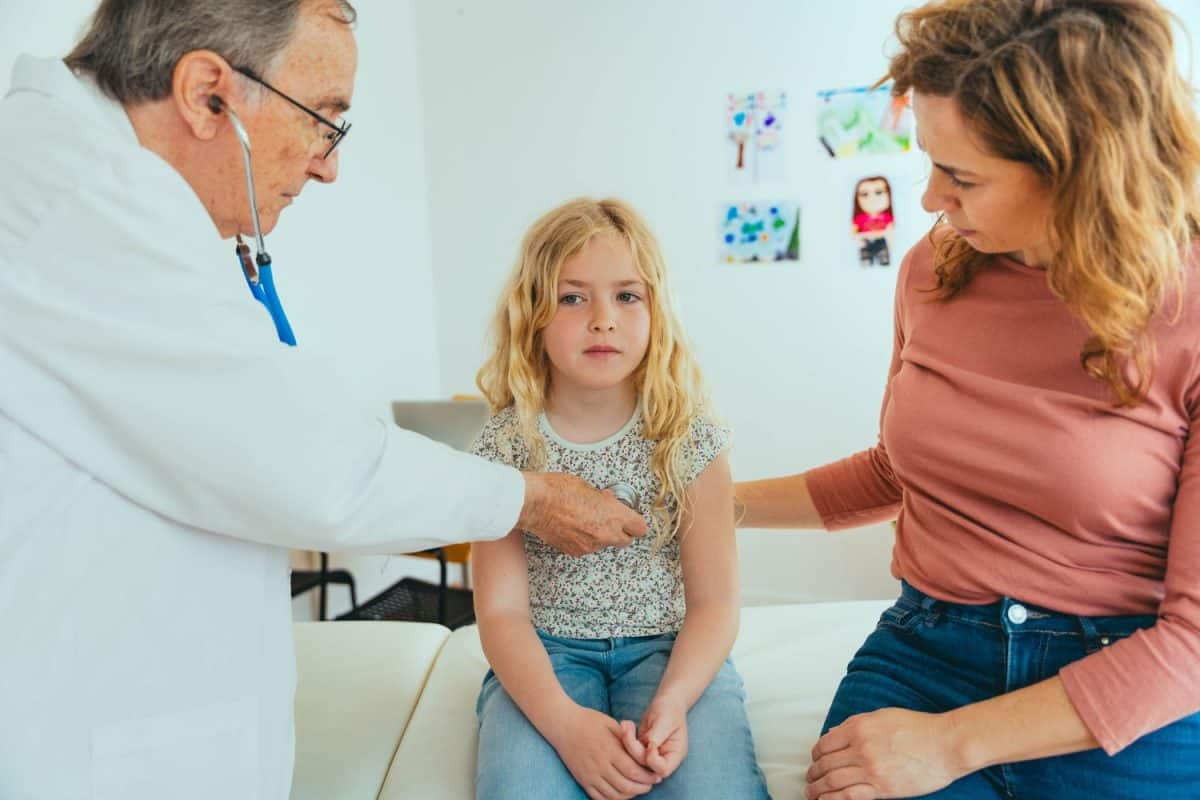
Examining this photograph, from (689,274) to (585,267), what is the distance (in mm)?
2172

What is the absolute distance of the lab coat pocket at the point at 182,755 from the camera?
0.91 meters

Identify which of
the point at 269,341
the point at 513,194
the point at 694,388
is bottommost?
the point at 694,388

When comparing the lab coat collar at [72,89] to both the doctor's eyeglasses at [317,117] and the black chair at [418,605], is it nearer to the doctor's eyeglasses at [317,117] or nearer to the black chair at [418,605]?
the doctor's eyeglasses at [317,117]

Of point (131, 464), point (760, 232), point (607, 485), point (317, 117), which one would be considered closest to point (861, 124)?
point (760, 232)

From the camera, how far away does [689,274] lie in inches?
137

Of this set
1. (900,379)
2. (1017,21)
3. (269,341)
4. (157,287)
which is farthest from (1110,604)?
(157,287)

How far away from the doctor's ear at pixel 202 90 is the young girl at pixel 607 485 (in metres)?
0.52

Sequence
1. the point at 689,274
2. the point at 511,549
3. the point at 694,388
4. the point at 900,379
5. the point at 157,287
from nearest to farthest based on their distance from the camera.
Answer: the point at 157,287 < the point at 900,379 < the point at 511,549 < the point at 694,388 < the point at 689,274

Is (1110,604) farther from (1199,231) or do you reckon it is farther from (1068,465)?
(1199,231)

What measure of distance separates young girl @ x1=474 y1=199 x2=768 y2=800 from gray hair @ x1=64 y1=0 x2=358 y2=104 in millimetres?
519

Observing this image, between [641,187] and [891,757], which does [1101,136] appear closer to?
[891,757]

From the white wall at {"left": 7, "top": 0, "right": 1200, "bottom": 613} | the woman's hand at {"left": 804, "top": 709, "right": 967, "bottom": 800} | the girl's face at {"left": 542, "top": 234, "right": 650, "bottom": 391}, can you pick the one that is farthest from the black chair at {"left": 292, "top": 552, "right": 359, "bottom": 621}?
the woman's hand at {"left": 804, "top": 709, "right": 967, "bottom": 800}

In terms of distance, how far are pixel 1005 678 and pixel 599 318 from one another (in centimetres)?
72

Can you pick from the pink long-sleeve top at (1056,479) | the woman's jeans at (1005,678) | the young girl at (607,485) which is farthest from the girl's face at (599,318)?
the woman's jeans at (1005,678)
